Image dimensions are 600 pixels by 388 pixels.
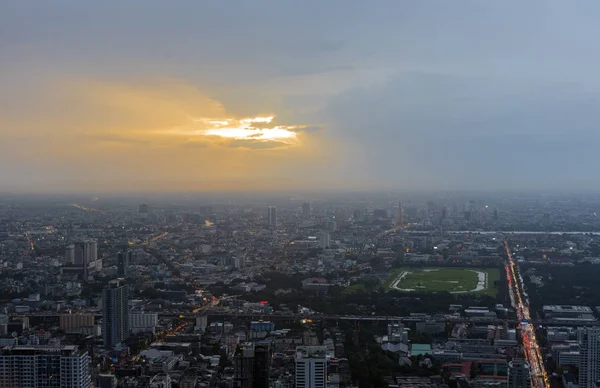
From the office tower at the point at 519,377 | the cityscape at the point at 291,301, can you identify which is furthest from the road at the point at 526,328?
the office tower at the point at 519,377

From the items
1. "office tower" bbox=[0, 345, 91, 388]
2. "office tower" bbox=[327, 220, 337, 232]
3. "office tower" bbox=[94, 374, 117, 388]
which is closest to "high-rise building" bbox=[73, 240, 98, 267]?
"office tower" bbox=[94, 374, 117, 388]

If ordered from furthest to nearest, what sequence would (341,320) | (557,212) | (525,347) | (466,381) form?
(557,212) → (341,320) → (525,347) → (466,381)

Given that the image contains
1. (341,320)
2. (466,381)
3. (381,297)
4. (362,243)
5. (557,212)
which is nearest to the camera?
(466,381)

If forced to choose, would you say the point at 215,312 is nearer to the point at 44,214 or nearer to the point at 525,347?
the point at 525,347

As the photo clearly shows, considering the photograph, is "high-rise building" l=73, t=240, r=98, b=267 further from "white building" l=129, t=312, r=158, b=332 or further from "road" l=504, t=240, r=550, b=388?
"road" l=504, t=240, r=550, b=388

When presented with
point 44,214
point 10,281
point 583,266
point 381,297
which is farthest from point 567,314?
point 44,214
